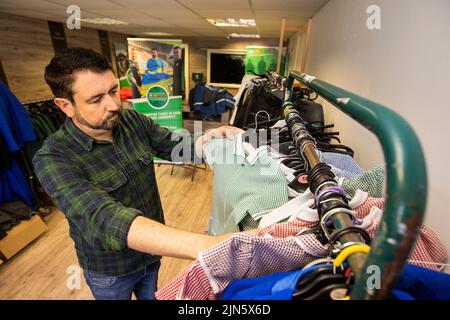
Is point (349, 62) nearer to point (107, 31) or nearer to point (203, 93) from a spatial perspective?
point (203, 93)

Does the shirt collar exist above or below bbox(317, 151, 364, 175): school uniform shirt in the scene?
above

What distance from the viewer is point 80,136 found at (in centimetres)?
93

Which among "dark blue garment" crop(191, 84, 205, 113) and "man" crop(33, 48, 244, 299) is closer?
"man" crop(33, 48, 244, 299)

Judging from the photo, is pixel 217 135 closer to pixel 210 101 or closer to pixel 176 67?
pixel 176 67

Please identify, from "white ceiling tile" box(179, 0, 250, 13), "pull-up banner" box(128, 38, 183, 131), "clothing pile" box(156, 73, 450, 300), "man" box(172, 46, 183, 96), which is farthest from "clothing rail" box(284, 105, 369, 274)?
"man" box(172, 46, 183, 96)

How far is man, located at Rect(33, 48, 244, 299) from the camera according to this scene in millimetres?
580

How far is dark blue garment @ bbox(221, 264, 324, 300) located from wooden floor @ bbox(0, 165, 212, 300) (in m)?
1.57

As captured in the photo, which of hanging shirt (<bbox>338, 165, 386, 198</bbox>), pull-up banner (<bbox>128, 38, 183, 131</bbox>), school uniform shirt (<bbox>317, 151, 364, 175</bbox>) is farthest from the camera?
pull-up banner (<bbox>128, 38, 183, 131</bbox>)

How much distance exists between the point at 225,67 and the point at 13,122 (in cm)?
636

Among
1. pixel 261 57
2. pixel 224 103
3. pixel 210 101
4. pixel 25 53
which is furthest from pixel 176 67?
pixel 261 57

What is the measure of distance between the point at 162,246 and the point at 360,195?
44 centimetres

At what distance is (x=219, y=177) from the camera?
32.3 inches

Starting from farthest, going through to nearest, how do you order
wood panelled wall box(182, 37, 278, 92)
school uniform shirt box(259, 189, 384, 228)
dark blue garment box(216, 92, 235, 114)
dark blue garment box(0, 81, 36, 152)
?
wood panelled wall box(182, 37, 278, 92), dark blue garment box(216, 92, 235, 114), dark blue garment box(0, 81, 36, 152), school uniform shirt box(259, 189, 384, 228)

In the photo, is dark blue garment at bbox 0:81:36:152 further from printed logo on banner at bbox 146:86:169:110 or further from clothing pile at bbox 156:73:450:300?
clothing pile at bbox 156:73:450:300
